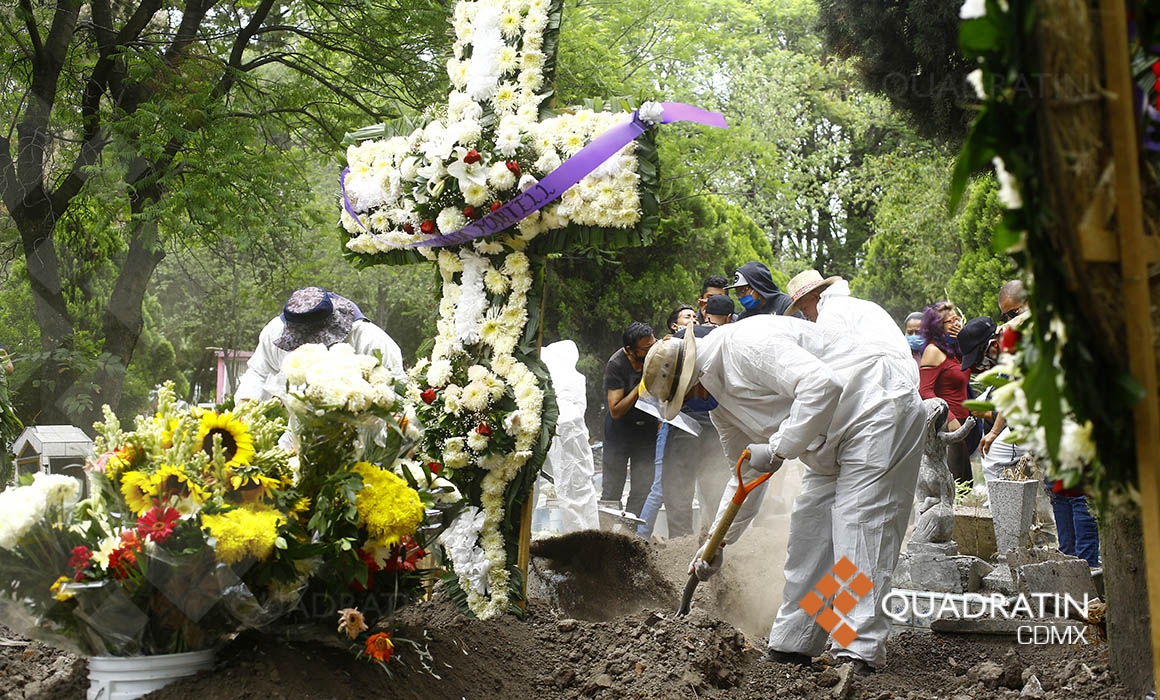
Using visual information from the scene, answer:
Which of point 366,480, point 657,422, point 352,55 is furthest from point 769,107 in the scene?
point 366,480

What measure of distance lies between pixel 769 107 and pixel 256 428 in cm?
2187

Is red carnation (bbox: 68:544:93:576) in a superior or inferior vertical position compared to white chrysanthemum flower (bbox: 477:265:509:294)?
inferior

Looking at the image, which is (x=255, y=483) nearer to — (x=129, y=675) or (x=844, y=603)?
(x=129, y=675)

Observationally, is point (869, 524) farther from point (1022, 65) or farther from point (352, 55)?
point (352, 55)

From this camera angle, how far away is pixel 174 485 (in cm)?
314

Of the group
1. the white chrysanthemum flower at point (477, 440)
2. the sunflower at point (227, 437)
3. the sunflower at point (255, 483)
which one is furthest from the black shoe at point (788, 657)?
the sunflower at point (227, 437)

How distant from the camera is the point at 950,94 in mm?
7039

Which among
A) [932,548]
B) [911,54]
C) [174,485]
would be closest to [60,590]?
[174,485]

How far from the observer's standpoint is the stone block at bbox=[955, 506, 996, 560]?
6.69 meters

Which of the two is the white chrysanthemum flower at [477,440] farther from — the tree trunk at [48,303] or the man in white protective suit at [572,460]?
the tree trunk at [48,303]

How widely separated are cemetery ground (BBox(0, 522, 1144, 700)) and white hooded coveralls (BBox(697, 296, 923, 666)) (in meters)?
0.38

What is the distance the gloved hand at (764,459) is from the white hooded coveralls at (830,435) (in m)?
0.05

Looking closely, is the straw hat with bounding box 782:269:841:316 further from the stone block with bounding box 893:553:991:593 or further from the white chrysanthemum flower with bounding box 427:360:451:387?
the white chrysanthemum flower with bounding box 427:360:451:387

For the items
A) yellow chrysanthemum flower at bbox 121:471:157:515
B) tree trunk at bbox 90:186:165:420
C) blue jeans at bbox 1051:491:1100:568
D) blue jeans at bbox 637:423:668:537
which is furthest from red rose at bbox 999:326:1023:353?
tree trunk at bbox 90:186:165:420
